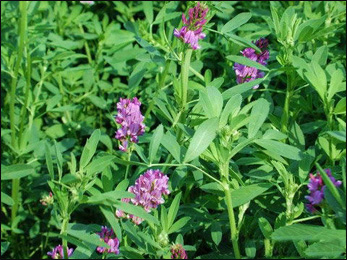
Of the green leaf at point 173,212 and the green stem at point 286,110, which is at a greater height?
the green stem at point 286,110

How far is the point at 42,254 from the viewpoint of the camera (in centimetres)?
238

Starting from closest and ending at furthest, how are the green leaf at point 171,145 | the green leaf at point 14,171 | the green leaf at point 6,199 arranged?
the green leaf at point 171,145
the green leaf at point 14,171
the green leaf at point 6,199

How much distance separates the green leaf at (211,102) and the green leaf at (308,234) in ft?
1.26

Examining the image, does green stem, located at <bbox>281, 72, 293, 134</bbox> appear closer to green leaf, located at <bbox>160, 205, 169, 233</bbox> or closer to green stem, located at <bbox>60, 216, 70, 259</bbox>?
green leaf, located at <bbox>160, 205, 169, 233</bbox>

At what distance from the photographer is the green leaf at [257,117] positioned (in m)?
1.68

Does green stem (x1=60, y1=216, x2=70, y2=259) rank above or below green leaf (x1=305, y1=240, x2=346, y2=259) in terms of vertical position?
below

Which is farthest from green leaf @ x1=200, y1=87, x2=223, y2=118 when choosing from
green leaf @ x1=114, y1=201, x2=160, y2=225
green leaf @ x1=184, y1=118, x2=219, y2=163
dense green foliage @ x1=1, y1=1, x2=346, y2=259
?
green leaf @ x1=114, y1=201, x2=160, y2=225

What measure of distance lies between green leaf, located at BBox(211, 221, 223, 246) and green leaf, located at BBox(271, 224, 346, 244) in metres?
0.37

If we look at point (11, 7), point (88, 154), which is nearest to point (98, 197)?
point (88, 154)

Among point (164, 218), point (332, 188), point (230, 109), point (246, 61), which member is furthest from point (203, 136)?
point (246, 61)

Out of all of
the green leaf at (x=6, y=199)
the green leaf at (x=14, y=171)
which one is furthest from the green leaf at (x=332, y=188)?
the green leaf at (x=6, y=199)

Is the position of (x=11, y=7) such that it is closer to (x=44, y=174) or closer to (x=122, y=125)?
(x=44, y=174)

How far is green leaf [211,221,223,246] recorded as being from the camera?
5.75 feet

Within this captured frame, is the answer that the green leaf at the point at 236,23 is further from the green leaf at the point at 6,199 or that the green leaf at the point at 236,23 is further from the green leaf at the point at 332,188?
the green leaf at the point at 6,199
